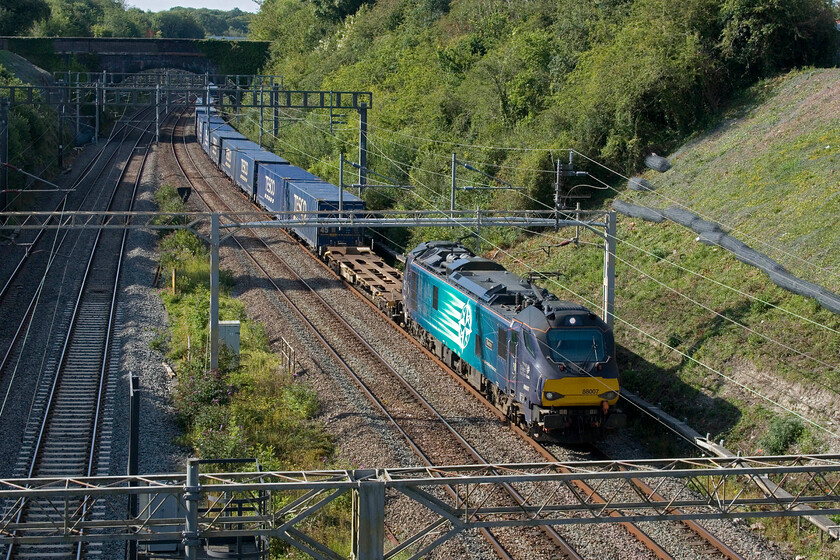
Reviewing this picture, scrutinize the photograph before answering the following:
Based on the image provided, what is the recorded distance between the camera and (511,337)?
61.1ft

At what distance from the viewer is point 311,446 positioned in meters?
18.5

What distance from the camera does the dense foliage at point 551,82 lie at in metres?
33.5

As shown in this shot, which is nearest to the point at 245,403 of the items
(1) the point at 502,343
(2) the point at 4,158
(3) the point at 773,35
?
(1) the point at 502,343

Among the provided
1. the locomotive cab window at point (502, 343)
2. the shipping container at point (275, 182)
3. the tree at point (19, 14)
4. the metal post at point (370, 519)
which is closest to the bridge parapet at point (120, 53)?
the tree at point (19, 14)

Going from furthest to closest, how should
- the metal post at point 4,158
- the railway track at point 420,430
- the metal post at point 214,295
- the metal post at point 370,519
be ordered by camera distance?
the metal post at point 4,158, the metal post at point 214,295, the railway track at point 420,430, the metal post at point 370,519

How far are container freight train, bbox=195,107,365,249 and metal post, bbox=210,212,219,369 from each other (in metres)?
2.40

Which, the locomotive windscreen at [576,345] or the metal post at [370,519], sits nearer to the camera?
the metal post at [370,519]

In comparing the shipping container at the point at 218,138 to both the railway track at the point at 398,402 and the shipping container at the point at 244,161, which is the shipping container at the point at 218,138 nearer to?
the shipping container at the point at 244,161

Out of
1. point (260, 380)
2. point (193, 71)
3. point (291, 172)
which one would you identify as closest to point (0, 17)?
point (193, 71)

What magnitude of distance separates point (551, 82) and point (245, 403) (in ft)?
82.6

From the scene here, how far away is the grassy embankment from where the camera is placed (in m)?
17.5

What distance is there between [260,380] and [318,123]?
3726 cm

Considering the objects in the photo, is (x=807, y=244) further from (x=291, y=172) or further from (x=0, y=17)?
(x=0, y=17)

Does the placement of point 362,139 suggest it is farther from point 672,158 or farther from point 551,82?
point 672,158
